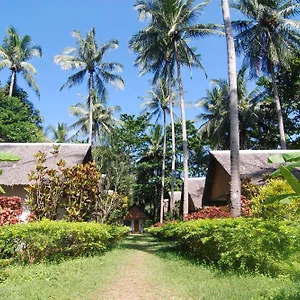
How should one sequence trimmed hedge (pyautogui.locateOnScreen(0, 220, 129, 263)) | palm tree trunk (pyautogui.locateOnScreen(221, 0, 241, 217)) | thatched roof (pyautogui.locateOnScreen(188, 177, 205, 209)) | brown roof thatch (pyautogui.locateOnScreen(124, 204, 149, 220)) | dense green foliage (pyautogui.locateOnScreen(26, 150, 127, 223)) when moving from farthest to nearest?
brown roof thatch (pyautogui.locateOnScreen(124, 204, 149, 220)) → thatched roof (pyautogui.locateOnScreen(188, 177, 205, 209)) → dense green foliage (pyautogui.locateOnScreen(26, 150, 127, 223)) → palm tree trunk (pyautogui.locateOnScreen(221, 0, 241, 217)) → trimmed hedge (pyautogui.locateOnScreen(0, 220, 129, 263))

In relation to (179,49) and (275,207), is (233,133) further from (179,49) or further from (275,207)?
(179,49)

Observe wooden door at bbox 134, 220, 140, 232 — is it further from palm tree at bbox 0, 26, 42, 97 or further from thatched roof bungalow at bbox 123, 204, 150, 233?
palm tree at bbox 0, 26, 42, 97

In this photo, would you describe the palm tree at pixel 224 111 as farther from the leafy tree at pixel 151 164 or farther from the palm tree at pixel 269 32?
the palm tree at pixel 269 32

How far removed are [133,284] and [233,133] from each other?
5470 mm

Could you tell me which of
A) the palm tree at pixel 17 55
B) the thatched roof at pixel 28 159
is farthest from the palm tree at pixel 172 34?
the palm tree at pixel 17 55

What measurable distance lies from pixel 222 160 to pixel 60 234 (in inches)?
360

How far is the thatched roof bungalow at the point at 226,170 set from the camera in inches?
573

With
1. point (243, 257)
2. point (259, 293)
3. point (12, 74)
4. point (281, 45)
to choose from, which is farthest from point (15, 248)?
point (12, 74)

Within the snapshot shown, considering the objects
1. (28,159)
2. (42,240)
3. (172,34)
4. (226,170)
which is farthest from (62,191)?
(172,34)

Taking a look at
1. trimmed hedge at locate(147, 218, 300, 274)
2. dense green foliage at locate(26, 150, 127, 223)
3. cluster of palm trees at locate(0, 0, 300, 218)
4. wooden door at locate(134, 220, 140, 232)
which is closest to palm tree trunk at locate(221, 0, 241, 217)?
cluster of palm trees at locate(0, 0, 300, 218)

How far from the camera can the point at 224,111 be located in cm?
3095

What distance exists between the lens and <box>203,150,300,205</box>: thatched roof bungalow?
1455cm

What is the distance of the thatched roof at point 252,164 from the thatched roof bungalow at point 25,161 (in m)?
6.38

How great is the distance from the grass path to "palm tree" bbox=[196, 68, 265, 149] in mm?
22356
